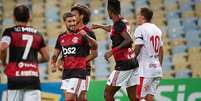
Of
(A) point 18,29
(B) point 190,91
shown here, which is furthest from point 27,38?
(B) point 190,91

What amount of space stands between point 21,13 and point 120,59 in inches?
89.0

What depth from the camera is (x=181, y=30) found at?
592 inches

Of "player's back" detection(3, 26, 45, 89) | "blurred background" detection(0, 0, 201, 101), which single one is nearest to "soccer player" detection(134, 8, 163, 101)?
"player's back" detection(3, 26, 45, 89)

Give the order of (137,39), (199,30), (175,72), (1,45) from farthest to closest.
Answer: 1. (199,30)
2. (175,72)
3. (137,39)
4. (1,45)

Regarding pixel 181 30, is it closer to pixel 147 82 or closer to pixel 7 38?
pixel 147 82

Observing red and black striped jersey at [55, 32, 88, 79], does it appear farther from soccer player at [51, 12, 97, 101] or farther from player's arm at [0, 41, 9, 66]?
player's arm at [0, 41, 9, 66]

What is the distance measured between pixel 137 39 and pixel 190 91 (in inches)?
95.7

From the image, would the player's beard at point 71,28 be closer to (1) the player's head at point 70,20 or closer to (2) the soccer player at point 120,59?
(1) the player's head at point 70,20

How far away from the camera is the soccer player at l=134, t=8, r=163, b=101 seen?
884 cm

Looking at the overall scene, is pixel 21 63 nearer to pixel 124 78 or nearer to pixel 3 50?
pixel 3 50

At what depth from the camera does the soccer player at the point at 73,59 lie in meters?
8.16

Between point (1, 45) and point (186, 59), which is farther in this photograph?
point (186, 59)

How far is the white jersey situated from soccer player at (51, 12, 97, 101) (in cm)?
91

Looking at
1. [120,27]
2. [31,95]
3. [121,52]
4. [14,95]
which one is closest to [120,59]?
[121,52]
